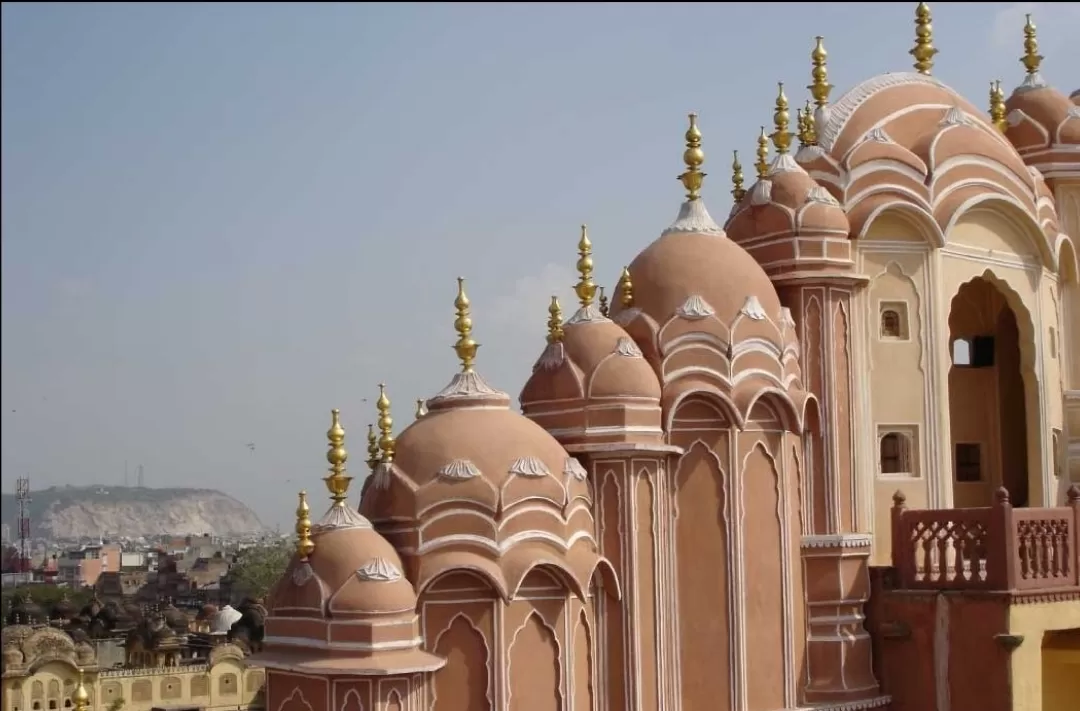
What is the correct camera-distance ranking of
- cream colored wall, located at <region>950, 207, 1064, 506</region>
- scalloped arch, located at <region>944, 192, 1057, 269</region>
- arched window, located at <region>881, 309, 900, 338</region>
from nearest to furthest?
arched window, located at <region>881, 309, 900, 338</region>, scalloped arch, located at <region>944, 192, 1057, 269</region>, cream colored wall, located at <region>950, 207, 1064, 506</region>

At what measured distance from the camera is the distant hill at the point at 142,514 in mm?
51531

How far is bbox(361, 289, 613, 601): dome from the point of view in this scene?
1644 centimetres

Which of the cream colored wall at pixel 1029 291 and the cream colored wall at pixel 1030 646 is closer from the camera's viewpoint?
the cream colored wall at pixel 1030 646

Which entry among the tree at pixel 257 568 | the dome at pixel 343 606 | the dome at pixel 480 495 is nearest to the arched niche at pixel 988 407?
the dome at pixel 480 495

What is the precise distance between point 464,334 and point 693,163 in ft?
12.6

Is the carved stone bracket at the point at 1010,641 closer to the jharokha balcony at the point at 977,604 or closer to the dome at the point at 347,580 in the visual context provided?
the jharokha balcony at the point at 977,604

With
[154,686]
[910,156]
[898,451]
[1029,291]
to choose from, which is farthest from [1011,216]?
[154,686]

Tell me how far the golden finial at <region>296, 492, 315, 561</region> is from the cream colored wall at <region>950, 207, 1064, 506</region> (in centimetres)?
891

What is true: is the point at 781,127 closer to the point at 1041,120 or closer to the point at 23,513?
the point at 1041,120

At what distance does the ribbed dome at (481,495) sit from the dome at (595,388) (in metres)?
0.78

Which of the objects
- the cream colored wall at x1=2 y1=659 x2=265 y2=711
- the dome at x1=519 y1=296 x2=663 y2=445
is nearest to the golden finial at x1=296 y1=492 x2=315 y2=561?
the dome at x1=519 y1=296 x2=663 y2=445

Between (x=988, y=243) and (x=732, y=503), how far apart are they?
5.17m

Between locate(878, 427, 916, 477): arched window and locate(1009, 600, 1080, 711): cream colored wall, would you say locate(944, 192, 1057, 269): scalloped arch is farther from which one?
Result: locate(1009, 600, 1080, 711): cream colored wall

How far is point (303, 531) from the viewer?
1602cm
